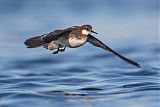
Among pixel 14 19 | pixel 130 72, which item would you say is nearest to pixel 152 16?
pixel 14 19

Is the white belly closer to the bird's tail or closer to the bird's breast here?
the bird's breast

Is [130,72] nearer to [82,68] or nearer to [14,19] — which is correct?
[82,68]

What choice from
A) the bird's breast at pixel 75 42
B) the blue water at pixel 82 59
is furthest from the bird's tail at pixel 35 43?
the blue water at pixel 82 59

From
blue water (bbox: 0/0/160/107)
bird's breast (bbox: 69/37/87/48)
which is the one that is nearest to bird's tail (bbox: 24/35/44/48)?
bird's breast (bbox: 69/37/87/48)

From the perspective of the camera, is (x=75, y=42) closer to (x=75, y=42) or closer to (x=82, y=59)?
(x=75, y=42)

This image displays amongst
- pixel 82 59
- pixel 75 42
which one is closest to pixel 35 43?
pixel 75 42

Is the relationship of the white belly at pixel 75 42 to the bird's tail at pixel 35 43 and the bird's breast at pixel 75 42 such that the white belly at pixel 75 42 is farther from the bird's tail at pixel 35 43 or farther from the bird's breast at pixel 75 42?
the bird's tail at pixel 35 43

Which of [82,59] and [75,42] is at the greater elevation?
[82,59]

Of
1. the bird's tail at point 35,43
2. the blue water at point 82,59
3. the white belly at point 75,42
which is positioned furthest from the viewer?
the blue water at point 82,59
